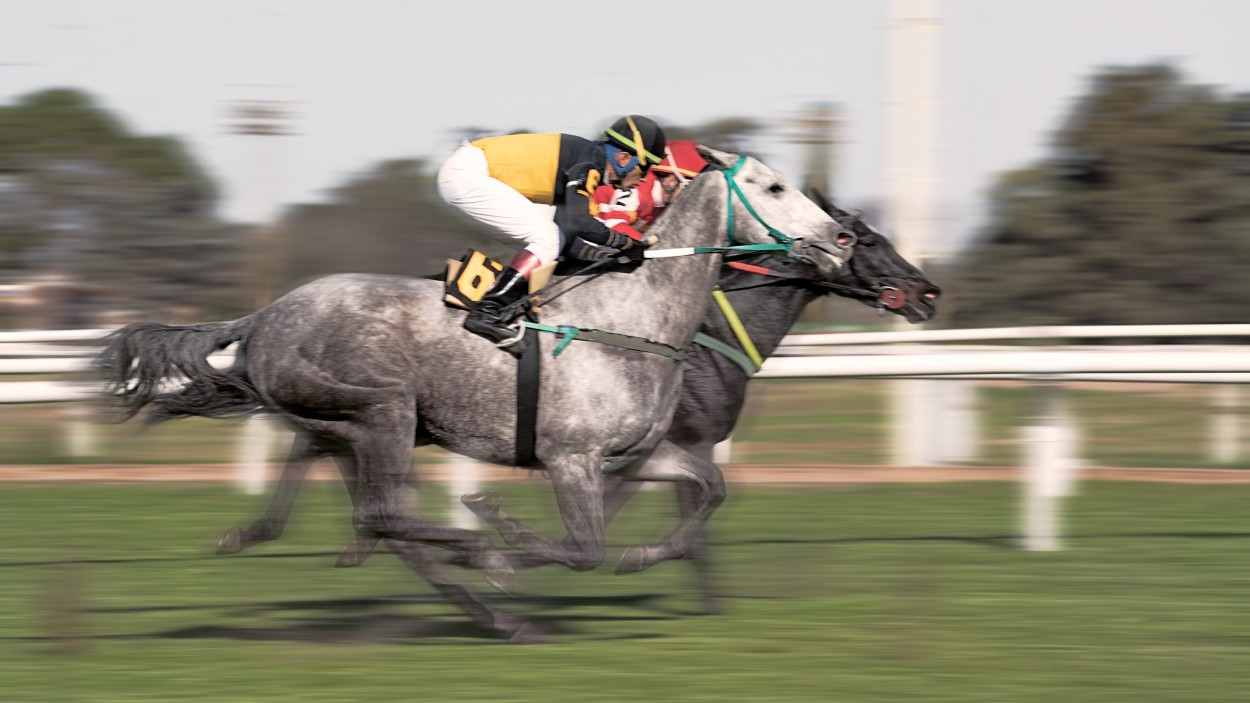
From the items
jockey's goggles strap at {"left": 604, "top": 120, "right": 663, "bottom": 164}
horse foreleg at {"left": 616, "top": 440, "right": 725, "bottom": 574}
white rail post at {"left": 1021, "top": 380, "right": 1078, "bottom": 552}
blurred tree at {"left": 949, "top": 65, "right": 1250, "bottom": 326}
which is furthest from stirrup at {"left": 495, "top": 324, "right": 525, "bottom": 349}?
blurred tree at {"left": 949, "top": 65, "right": 1250, "bottom": 326}

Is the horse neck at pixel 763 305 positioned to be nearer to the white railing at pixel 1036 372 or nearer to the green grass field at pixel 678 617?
the white railing at pixel 1036 372

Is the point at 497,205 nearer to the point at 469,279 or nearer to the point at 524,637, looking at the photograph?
the point at 469,279

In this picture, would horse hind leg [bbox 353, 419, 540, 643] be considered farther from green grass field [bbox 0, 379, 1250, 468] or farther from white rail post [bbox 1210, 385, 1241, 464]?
white rail post [bbox 1210, 385, 1241, 464]

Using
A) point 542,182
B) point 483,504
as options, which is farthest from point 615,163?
point 483,504

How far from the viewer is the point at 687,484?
6.26 metres

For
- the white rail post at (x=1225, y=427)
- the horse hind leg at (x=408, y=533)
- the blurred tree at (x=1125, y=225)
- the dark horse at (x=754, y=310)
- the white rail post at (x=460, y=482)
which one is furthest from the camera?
→ the blurred tree at (x=1125, y=225)

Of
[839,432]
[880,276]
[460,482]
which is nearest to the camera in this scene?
[880,276]

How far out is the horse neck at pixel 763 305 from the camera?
6730mm

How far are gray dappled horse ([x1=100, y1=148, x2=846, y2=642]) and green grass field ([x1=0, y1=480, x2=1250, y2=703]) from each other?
379 millimetres

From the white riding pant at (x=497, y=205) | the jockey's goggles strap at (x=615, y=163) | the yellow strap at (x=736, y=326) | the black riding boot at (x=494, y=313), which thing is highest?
the jockey's goggles strap at (x=615, y=163)

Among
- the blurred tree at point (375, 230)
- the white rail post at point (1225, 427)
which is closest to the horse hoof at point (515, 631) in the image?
the white rail post at point (1225, 427)

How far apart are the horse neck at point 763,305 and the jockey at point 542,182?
809 millimetres

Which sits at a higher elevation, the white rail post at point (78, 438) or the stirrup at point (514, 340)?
the stirrup at point (514, 340)

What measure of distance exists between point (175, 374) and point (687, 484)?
1.91m
